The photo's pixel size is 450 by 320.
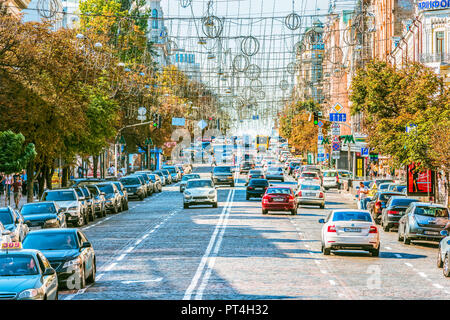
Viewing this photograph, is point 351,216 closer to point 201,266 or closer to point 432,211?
point 432,211

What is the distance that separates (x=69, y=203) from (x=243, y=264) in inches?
681

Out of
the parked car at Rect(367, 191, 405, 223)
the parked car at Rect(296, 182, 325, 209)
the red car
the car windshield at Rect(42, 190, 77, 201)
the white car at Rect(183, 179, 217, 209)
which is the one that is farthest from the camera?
the parked car at Rect(296, 182, 325, 209)

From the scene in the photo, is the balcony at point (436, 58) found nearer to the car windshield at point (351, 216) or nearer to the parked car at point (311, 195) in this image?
the parked car at point (311, 195)

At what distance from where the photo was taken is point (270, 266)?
75.5 feet

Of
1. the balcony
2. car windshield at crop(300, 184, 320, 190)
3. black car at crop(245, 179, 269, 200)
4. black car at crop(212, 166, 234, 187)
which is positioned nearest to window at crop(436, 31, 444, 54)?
the balcony

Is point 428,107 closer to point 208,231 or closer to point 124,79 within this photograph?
point 208,231

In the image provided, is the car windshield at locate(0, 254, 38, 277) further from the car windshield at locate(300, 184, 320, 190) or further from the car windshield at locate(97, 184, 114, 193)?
the car windshield at locate(300, 184, 320, 190)

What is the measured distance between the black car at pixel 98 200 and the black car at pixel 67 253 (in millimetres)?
24733

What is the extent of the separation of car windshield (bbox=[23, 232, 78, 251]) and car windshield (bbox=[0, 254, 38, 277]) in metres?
3.77

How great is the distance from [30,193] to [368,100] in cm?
1923

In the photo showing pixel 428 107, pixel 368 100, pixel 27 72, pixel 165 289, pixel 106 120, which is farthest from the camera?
pixel 106 120

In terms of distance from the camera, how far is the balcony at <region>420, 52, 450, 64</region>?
177ft

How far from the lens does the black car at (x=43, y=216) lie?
31781 mm
